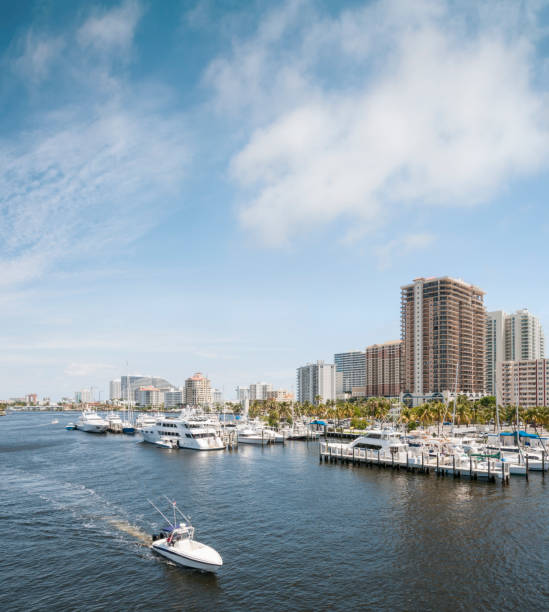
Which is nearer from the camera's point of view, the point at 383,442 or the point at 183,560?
the point at 183,560

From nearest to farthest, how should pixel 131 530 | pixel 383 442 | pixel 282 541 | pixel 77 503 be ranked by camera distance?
pixel 282 541 < pixel 131 530 < pixel 77 503 < pixel 383 442

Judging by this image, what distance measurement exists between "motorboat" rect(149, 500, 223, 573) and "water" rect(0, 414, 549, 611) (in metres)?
1.04

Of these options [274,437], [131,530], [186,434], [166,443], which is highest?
[131,530]

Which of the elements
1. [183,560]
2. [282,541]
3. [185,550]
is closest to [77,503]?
[185,550]

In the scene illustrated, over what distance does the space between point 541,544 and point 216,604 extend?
40621 mm

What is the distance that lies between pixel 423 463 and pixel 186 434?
74.5m

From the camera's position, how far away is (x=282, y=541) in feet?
191

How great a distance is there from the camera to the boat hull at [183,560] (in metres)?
48.1

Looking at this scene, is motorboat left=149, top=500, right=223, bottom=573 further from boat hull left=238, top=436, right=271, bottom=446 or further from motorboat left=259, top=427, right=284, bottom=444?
motorboat left=259, top=427, right=284, bottom=444

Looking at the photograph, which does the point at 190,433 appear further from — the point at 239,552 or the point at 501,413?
the point at 501,413

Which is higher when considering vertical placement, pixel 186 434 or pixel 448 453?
pixel 448 453

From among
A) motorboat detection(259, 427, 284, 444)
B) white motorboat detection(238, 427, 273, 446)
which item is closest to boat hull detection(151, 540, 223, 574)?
white motorboat detection(238, 427, 273, 446)

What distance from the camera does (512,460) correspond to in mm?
106000

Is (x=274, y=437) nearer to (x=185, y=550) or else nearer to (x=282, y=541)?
(x=282, y=541)
